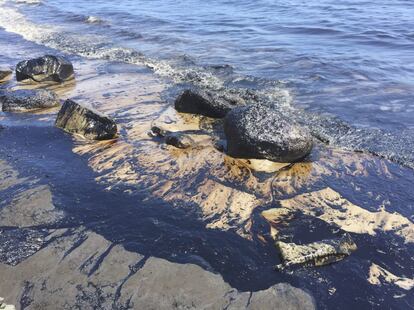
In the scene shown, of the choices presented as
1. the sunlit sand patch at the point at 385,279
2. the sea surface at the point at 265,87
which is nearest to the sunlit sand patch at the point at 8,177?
the sea surface at the point at 265,87

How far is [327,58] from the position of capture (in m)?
11.3

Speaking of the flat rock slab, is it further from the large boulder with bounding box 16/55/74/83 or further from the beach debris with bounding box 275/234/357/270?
the large boulder with bounding box 16/55/74/83

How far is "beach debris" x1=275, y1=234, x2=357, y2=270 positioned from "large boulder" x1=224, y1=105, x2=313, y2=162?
188 centimetres

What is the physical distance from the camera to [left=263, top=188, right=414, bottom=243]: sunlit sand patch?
14.8 feet

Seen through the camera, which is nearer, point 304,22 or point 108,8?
point 304,22

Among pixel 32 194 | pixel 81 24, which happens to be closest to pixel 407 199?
pixel 32 194

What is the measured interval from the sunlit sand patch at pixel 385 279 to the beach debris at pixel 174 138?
3.07 metres

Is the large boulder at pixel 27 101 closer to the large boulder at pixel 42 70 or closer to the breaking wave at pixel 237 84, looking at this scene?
the large boulder at pixel 42 70

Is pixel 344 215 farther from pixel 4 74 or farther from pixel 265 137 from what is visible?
pixel 4 74

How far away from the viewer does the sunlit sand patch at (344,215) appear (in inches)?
178

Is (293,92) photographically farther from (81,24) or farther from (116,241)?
(81,24)

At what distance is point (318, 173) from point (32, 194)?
136 inches

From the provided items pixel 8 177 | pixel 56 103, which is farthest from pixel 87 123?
pixel 56 103

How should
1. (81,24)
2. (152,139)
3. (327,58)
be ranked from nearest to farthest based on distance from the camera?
(152,139) → (327,58) → (81,24)
